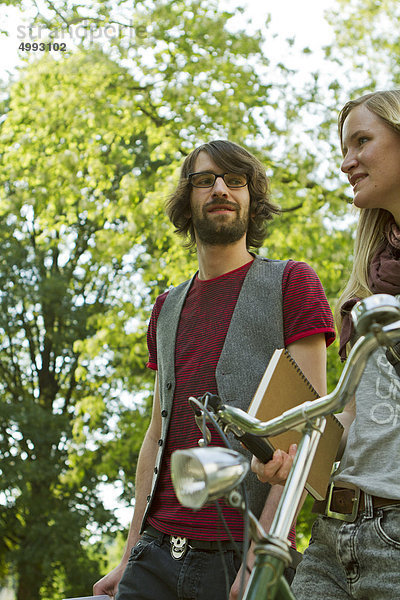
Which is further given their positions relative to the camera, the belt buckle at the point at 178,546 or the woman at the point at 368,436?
the belt buckle at the point at 178,546

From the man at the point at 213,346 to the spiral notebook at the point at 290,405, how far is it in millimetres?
446

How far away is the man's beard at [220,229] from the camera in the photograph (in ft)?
9.13

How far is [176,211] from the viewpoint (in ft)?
10.5

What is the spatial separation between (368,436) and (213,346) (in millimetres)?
815

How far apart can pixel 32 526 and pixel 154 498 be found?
11977mm

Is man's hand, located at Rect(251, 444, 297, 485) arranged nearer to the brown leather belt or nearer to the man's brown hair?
the brown leather belt

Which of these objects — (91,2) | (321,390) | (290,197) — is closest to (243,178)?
(321,390)

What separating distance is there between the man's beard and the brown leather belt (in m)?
1.16

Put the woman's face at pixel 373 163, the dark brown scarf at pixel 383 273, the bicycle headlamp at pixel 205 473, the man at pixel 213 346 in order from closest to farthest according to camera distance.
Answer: the bicycle headlamp at pixel 205 473 < the dark brown scarf at pixel 383 273 < the woman's face at pixel 373 163 < the man at pixel 213 346

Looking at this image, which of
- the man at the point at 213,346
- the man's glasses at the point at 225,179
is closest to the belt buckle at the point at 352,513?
the man at the point at 213,346

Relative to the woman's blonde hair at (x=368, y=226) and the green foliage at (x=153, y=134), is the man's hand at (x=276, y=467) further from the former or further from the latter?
the green foliage at (x=153, y=134)

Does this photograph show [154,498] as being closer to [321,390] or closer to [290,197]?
[321,390]

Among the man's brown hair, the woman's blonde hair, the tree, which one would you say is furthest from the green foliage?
the woman's blonde hair

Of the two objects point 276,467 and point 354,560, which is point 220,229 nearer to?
point 276,467
